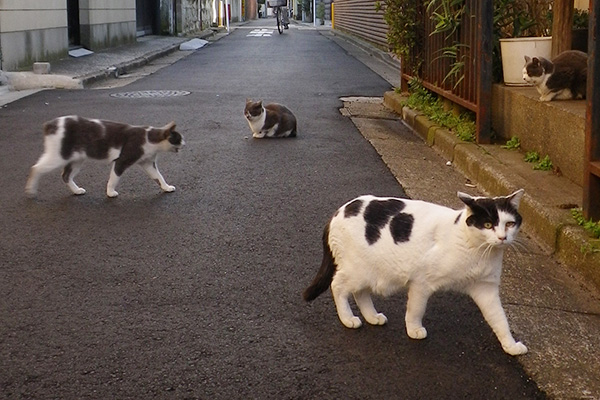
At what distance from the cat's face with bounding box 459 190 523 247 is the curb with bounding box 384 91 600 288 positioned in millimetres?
1089

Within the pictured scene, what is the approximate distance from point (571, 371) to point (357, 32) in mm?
29290

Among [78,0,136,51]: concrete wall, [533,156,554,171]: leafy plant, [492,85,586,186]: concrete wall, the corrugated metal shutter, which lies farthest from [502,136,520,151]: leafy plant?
[78,0,136,51]: concrete wall

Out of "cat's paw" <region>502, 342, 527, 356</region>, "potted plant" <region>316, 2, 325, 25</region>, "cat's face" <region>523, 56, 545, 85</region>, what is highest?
"potted plant" <region>316, 2, 325, 25</region>

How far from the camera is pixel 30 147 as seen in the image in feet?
28.7

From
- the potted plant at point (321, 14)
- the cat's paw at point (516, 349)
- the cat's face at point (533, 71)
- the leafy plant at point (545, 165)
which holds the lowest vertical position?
the cat's paw at point (516, 349)

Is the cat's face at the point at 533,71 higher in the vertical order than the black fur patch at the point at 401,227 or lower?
higher

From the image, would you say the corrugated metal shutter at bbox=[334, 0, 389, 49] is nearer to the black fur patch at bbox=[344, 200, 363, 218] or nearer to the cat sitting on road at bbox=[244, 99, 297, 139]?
the cat sitting on road at bbox=[244, 99, 297, 139]

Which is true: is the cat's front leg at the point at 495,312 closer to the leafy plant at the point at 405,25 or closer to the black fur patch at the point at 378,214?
the black fur patch at the point at 378,214

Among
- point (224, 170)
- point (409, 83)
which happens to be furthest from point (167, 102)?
point (224, 170)

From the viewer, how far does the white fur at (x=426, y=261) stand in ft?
11.8

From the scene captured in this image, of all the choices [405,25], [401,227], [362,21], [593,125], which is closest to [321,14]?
[362,21]

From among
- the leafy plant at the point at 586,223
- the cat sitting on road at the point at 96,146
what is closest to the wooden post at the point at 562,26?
the leafy plant at the point at 586,223

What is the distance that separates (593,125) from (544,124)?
182 centimetres

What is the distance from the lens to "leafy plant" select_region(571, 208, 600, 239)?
4.71m
